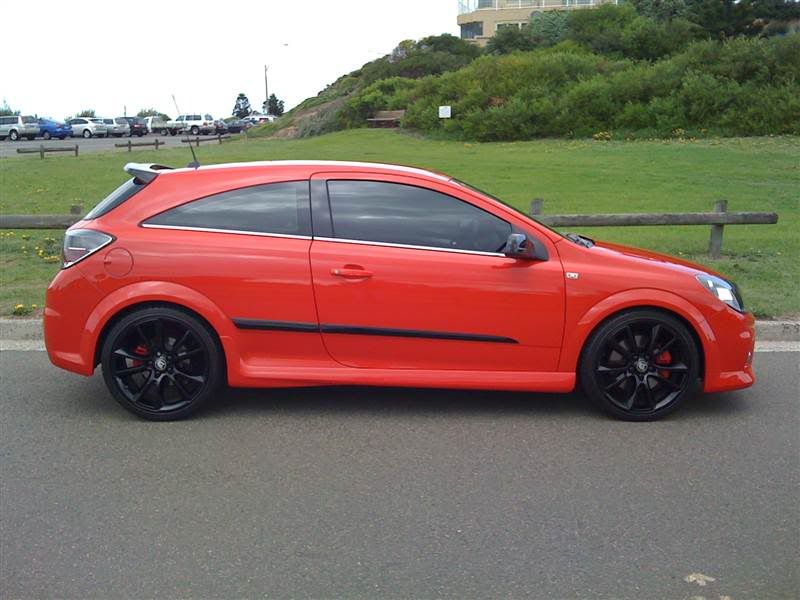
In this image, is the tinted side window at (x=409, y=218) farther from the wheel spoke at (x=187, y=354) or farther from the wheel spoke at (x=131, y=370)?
the wheel spoke at (x=131, y=370)

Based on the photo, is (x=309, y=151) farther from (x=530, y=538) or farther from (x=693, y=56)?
(x=530, y=538)

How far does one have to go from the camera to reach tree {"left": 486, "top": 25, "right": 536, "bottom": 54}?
53.0 metres

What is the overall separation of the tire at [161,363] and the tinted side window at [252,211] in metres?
0.59

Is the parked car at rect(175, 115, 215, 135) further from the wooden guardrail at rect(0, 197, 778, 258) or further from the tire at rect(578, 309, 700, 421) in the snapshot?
the tire at rect(578, 309, 700, 421)

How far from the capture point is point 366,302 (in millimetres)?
5324

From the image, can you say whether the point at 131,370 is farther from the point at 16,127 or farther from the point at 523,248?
the point at 16,127

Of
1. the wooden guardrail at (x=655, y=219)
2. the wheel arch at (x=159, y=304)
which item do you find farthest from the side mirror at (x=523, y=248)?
the wooden guardrail at (x=655, y=219)

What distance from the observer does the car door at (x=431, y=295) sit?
17.4ft

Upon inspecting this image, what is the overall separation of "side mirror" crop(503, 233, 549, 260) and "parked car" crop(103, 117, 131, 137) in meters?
66.0

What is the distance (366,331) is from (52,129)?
63.5 metres

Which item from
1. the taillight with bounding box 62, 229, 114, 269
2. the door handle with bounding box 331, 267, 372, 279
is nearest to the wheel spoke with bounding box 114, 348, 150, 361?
the taillight with bounding box 62, 229, 114, 269

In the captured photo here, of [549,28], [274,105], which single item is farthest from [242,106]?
[549,28]

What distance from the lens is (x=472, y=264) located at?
17.5 ft

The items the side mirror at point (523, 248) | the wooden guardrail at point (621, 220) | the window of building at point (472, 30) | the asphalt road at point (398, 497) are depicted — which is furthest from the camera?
the window of building at point (472, 30)
